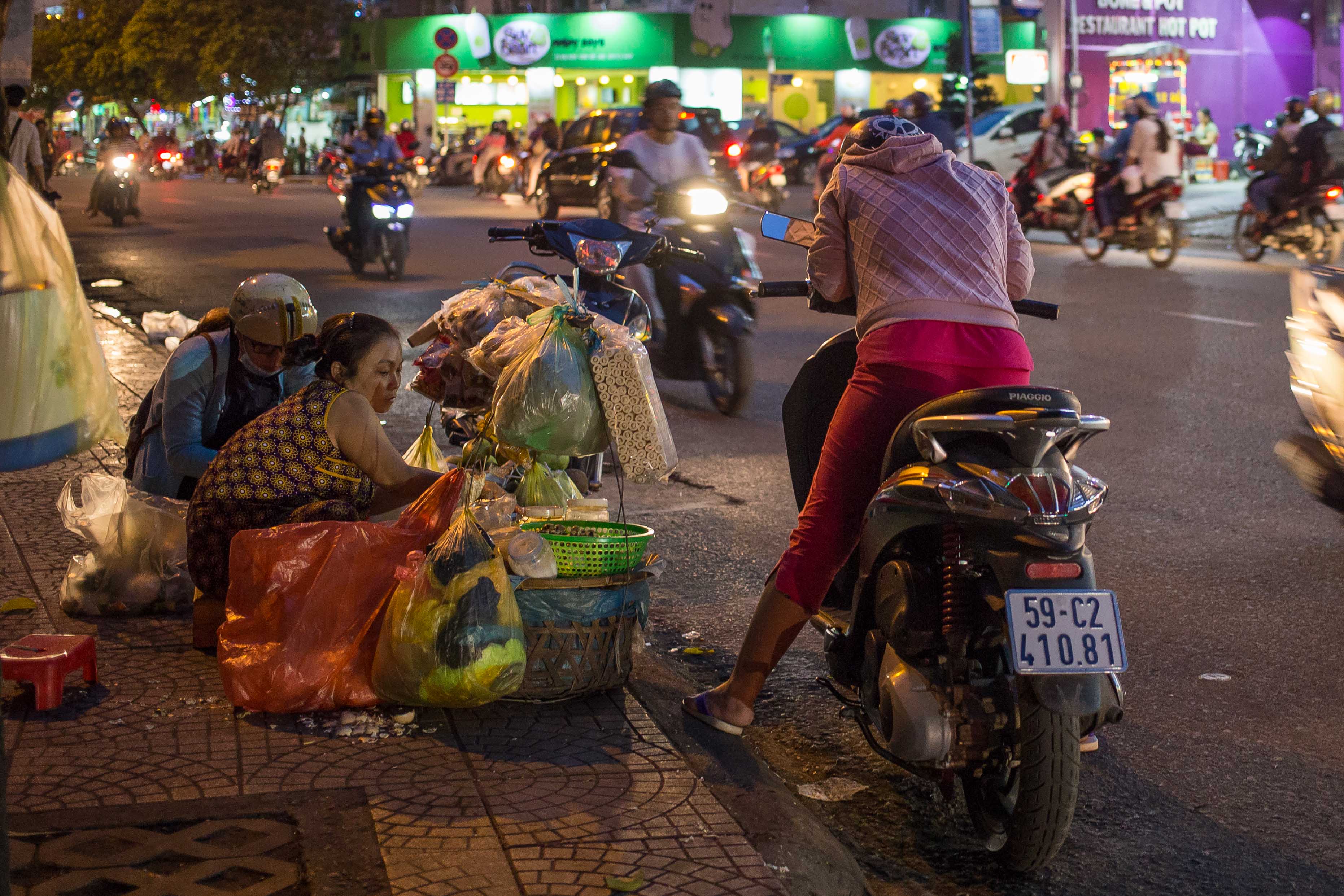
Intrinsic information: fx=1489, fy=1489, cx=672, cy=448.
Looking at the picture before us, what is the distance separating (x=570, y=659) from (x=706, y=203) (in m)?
4.92

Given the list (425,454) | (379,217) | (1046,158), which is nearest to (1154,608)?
(425,454)

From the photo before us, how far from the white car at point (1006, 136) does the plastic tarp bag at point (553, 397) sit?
1008 inches

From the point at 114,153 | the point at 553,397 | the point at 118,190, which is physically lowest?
the point at 553,397

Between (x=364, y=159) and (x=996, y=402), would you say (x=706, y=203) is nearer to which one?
(x=996, y=402)

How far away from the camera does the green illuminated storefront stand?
163 feet

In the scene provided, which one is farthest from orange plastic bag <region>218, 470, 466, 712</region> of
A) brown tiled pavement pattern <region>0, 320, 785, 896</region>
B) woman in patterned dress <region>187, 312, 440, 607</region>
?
woman in patterned dress <region>187, 312, 440, 607</region>

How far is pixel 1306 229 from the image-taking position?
16.7 metres

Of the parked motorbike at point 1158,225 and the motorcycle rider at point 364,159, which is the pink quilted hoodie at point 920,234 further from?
the parked motorbike at point 1158,225

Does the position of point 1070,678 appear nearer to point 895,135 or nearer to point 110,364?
point 895,135

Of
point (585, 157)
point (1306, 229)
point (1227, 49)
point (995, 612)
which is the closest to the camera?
point (995, 612)

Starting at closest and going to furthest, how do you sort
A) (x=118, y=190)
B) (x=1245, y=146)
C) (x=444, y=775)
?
(x=444, y=775) → (x=118, y=190) → (x=1245, y=146)

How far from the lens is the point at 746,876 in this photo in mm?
3020

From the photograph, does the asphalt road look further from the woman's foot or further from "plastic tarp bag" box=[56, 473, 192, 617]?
"plastic tarp bag" box=[56, 473, 192, 617]

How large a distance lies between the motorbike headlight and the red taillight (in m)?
5.51
